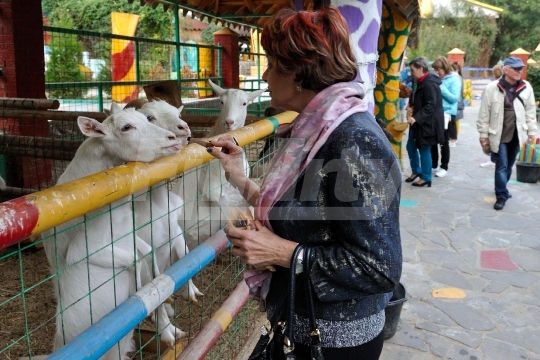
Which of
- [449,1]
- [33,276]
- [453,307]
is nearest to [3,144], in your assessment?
[33,276]

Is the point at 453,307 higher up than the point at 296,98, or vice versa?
the point at 296,98

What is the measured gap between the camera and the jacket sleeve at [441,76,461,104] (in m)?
9.09

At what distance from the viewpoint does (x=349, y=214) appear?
1386mm

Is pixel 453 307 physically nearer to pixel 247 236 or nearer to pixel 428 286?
pixel 428 286

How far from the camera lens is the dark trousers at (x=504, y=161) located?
6676mm

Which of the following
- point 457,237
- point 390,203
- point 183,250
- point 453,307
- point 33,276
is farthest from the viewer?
point 457,237

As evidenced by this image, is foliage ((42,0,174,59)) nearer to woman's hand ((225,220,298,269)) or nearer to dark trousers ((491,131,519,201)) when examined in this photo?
dark trousers ((491,131,519,201))

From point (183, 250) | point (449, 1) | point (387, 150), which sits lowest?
point (183, 250)

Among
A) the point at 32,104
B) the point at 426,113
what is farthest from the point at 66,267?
the point at 426,113

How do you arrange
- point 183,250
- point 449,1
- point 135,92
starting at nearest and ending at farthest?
1. point 183,250
2. point 135,92
3. point 449,1

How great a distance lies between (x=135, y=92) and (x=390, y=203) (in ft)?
33.7

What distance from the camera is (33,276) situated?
4582mm

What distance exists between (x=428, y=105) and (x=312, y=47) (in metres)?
6.71

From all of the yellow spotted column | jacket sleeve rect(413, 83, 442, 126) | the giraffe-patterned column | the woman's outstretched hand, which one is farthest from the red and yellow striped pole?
the woman's outstretched hand
